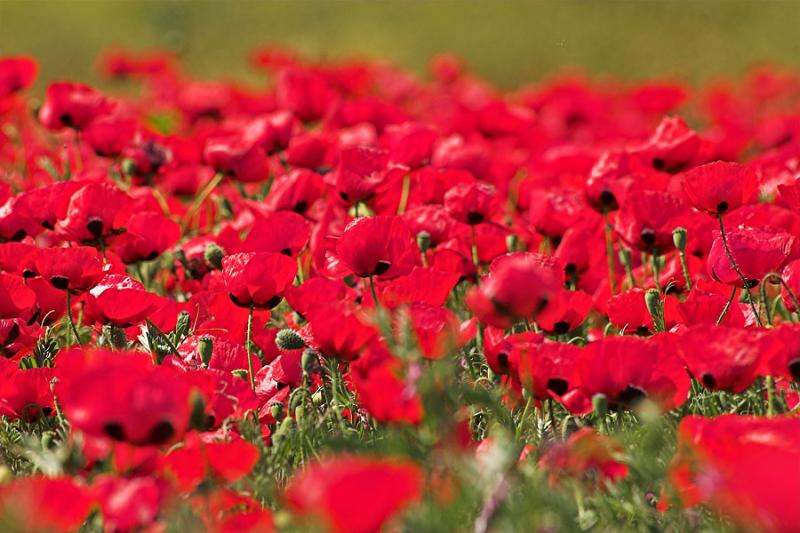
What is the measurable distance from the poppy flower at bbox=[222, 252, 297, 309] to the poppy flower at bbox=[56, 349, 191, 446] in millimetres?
640

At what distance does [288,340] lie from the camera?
1.96 meters

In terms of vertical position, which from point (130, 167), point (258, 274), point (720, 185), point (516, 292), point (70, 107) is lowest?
point (130, 167)

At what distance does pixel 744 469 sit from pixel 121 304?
49.0 inches

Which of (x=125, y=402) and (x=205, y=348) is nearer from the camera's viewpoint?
(x=125, y=402)

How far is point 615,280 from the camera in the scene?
298 centimetres

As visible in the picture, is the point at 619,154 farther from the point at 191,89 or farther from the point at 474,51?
the point at 474,51

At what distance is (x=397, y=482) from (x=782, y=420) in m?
0.54

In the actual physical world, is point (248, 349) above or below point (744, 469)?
below

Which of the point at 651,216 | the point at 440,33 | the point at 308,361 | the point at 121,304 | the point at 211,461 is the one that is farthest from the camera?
the point at 440,33

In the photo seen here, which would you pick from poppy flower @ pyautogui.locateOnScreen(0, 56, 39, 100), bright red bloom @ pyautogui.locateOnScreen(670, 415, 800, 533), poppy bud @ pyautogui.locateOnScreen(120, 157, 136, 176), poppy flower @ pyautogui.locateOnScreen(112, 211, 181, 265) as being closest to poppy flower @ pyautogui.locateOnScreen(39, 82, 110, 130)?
poppy bud @ pyautogui.locateOnScreen(120, 157, 136, 176)

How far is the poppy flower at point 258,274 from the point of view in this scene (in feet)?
6.64

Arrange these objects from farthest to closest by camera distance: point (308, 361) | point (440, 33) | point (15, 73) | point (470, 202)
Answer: point (440, 33)
point (15, 73)
point (470, 202)
point (308, 361)

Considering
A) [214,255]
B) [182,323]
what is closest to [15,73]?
[214,255]

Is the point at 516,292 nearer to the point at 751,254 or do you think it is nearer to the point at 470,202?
the point at 751,254
